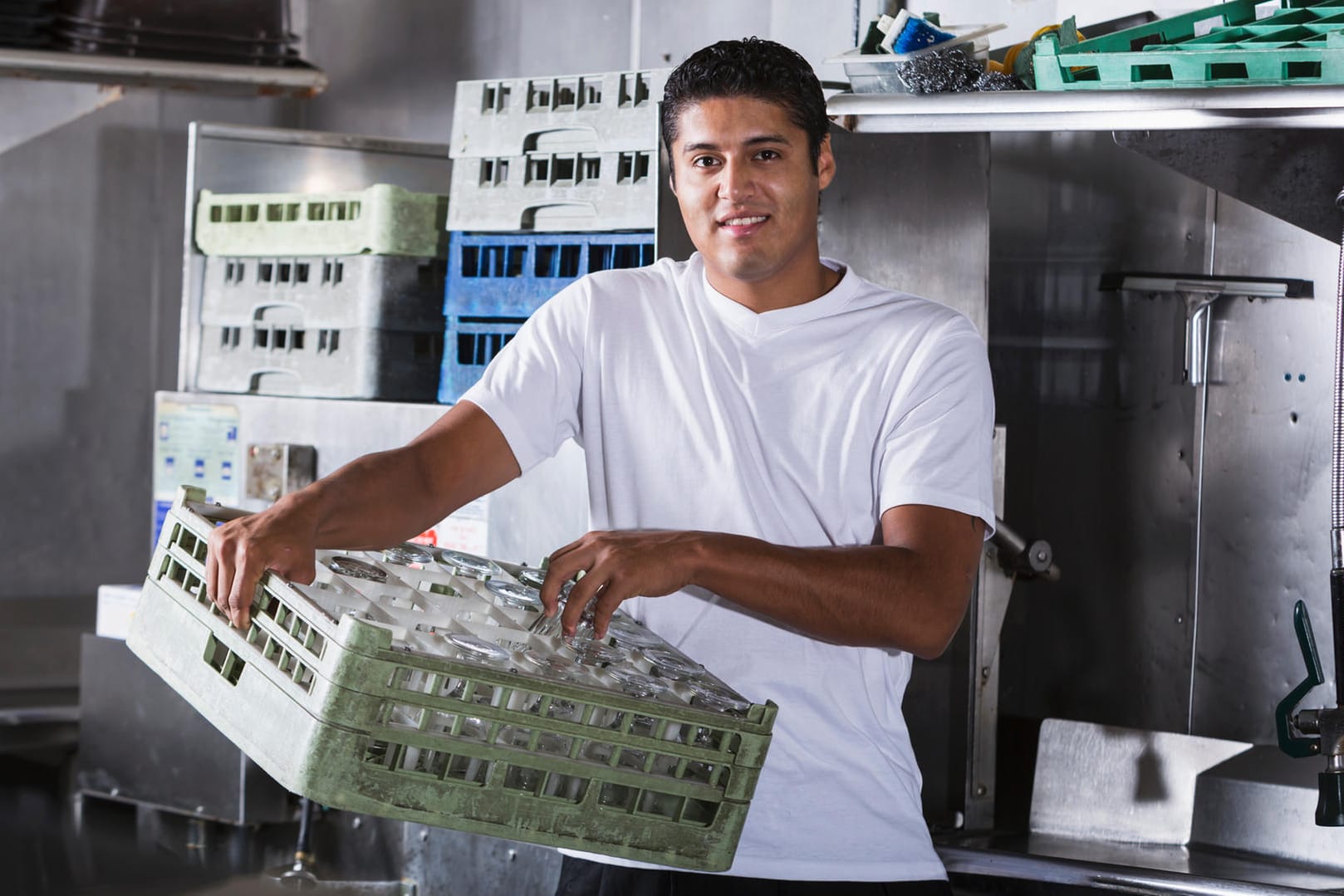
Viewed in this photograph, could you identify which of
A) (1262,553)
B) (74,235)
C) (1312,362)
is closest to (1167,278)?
(1312,362)

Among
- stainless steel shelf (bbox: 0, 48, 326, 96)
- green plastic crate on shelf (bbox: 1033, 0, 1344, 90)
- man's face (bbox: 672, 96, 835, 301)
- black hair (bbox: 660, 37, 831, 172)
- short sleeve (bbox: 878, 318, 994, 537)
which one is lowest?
short sleeve (bbox: 878, 318, 994, 537)

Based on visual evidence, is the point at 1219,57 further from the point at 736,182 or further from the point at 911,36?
the point at 736,182

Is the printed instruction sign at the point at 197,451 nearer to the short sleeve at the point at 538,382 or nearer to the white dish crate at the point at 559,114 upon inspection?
the white dish crate at the point at 559,114

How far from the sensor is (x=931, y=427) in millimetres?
1532

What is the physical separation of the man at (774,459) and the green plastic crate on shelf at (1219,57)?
0.48 metres

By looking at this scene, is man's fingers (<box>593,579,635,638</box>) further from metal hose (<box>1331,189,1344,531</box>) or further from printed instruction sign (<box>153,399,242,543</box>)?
printed instruction sign (<box>153,399,242,543</box>)

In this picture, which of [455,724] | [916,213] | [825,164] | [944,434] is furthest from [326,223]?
[455,724]

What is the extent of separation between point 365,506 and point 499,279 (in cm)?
148

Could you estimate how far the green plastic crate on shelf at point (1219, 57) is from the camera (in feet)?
6.10

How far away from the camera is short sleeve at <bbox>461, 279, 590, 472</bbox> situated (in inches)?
66.9

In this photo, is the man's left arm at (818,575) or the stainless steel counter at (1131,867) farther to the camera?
the stainless steel counter at (1131,867)

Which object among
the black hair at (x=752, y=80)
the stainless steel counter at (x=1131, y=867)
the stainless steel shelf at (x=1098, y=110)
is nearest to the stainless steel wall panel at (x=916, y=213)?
the stainless steel shelf at (x=1098, y=110)

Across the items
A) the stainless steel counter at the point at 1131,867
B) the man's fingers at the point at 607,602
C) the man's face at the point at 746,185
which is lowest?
the stainless steel counter at the point at 1131,867

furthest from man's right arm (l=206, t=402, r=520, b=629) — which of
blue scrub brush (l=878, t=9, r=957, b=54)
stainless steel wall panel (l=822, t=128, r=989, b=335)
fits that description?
stainless steel wall panel (l=822, t=128, r=989, b=335)
